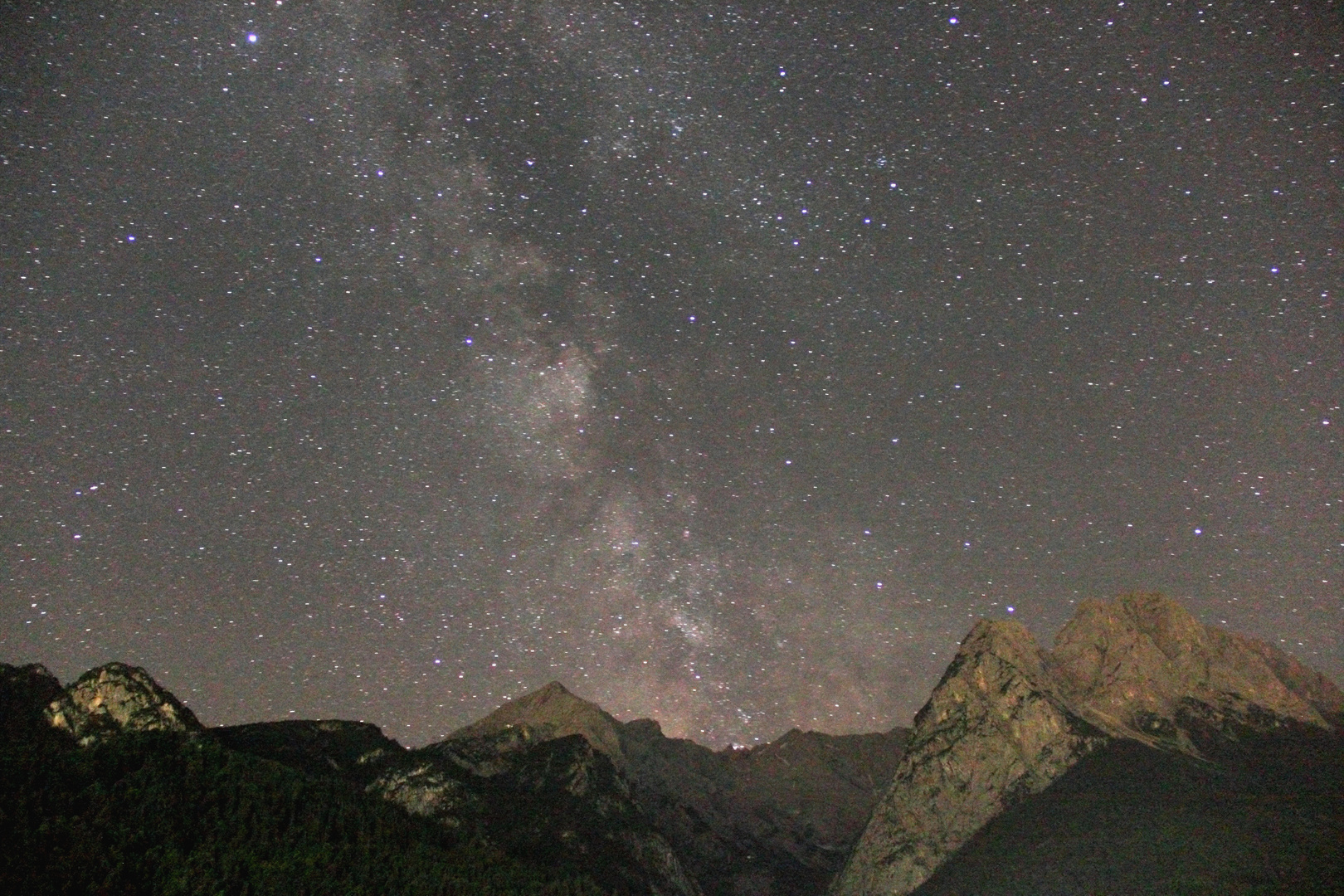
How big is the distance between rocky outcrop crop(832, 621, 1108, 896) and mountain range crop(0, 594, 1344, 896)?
0.52 metres

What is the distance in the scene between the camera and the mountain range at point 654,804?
46.7m

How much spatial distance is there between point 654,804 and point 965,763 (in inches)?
2976

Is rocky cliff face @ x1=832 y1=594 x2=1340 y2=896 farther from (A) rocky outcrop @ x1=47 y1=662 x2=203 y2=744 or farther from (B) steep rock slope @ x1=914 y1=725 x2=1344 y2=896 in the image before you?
(A) rocky outcrop @ x1=47 y1=662 x2=203 y2=744

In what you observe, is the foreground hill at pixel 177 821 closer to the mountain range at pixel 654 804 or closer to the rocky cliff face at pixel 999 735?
the mountain range at pixel 654 804

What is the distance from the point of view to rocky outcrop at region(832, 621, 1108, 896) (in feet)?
502

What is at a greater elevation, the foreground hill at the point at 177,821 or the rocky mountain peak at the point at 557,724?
the rocky mountain peak at the point at 557,724

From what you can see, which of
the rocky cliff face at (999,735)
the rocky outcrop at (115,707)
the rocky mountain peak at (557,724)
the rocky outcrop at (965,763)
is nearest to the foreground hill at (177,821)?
the rocky outcrop at (115,707)

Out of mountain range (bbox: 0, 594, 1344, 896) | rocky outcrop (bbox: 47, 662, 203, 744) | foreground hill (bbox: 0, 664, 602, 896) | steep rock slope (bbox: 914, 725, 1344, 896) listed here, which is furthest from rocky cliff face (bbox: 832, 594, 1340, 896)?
rocky outcrop (bbox: 47, 662, 203, 744)

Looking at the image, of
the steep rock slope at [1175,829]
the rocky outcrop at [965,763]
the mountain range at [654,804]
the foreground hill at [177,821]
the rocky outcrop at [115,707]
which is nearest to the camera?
the foreground hill at [177,821]

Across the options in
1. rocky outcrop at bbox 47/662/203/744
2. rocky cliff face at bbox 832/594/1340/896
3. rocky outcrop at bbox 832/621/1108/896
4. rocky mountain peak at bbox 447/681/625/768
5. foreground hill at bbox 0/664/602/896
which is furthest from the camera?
rocky mountain peak at bbox 447/681/625/768

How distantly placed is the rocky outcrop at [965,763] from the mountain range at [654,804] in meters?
0.52

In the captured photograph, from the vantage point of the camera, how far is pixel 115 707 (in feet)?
267

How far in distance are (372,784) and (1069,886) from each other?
106982 mm

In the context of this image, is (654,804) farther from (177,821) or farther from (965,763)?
(177,821)
